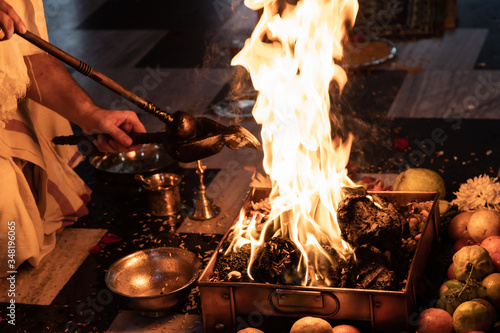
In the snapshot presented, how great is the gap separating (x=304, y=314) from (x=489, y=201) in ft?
3.53

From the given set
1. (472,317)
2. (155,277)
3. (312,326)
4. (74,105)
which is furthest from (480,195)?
(74,105)

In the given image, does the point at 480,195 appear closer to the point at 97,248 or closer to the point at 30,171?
the point at 97,248

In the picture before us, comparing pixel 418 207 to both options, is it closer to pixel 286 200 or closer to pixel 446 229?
pixel 446 229

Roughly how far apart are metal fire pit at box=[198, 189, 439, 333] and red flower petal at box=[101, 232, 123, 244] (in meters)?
0.89

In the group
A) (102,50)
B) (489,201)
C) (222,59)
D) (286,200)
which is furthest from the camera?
(102,50)

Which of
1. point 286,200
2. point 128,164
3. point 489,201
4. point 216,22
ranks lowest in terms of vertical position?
point 216,22

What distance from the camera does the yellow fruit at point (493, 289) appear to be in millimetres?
2375

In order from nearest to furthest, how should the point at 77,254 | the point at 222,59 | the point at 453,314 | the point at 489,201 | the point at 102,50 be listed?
the point at 453,314
the point at 489,201
the point at 77,254
the point at 222,59
the point at 102,50

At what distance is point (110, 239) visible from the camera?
328 cm

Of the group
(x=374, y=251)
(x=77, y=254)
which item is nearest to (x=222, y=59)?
(x=77, y=254)

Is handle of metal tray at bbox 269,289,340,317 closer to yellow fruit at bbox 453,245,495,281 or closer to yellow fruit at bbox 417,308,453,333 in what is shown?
yellow fruit at bbox 417,308,453,333

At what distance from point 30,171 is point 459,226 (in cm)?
198

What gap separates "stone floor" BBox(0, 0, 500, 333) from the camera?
9.41 feet

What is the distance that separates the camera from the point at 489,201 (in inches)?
115
